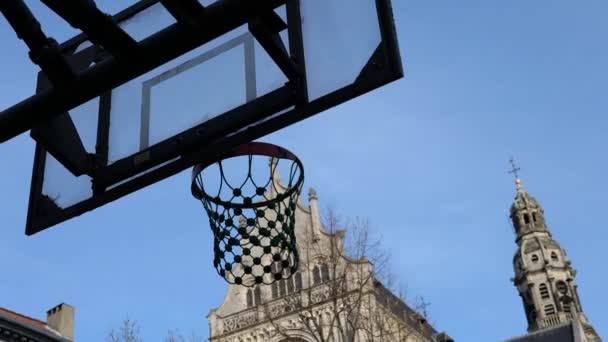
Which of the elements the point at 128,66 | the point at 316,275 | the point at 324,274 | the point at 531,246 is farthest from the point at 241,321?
the point at 128,66

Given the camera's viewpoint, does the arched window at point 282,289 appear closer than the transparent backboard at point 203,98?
No

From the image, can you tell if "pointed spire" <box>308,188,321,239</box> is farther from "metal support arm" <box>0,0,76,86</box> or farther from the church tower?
"metal support arm" <box>0,0,76,86</box>

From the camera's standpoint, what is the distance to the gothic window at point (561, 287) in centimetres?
5681

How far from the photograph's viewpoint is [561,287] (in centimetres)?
5716

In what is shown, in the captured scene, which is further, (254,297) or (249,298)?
(249,298)

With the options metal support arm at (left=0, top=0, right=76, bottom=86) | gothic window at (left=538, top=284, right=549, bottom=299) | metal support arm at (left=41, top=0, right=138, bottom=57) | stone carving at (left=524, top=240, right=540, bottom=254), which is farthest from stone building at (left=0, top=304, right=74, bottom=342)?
stone carving at (left=524, top=240, right=540, bottom=254)

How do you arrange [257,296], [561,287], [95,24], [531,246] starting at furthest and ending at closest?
[531,246] → [561,287] → [257,296] → [95,24]

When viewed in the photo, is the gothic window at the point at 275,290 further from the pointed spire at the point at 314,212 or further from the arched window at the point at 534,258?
the arched window at the point at 534,258

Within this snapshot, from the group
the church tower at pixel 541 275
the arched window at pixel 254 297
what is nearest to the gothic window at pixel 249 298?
the arched window at pixel 254 297

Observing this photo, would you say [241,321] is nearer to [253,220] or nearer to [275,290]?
[275,290]

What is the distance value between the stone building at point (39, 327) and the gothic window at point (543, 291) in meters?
41.1

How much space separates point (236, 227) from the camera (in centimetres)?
520

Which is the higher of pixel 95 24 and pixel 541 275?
pixel 541 275

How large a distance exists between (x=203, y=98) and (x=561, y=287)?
5747 centimetres
